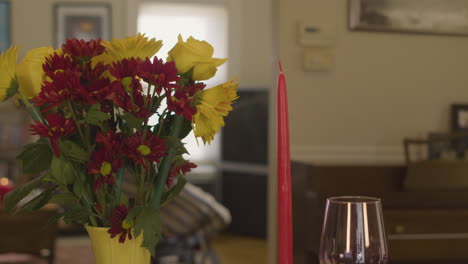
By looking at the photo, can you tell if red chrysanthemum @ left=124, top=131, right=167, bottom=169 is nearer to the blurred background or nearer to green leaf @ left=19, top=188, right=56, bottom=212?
green leaf @ left=19, top=188, right=56, bottom=212

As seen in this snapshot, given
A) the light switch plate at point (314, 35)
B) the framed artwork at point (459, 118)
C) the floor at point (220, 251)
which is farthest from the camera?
the floor at point (220, 251)

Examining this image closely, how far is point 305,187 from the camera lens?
9.71ft

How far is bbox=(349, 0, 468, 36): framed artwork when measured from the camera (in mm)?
3240

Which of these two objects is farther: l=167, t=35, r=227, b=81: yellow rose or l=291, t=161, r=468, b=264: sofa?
l=291, t=161, r=468, b=264: sofa

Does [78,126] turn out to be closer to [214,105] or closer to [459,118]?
[214,105]

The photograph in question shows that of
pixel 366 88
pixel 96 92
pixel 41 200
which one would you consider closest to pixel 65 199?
pixel 41 200

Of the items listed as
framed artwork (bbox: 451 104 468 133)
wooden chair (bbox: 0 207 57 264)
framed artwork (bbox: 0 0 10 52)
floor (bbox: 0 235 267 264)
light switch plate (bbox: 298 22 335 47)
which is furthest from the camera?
framed artwork (bbox: 0 0 10 52)

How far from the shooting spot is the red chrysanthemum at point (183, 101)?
634 mm

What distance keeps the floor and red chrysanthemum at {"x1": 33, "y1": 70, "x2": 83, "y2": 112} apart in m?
4.08

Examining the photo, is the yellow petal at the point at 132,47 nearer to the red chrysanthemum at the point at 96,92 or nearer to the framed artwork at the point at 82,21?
the red chrysanthemum at the point at 96,92

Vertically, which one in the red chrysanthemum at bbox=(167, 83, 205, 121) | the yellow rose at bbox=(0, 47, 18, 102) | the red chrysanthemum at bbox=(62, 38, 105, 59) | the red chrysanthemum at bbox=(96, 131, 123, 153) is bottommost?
the red chrysanthemum at bbox=(96, 131, 123, 153)

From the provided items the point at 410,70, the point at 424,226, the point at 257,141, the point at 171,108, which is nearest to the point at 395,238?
the point at 424,226

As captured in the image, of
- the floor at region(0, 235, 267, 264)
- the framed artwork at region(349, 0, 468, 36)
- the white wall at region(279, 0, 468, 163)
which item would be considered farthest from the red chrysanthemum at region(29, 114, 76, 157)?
the floor at region(0, 235, 267, 264)

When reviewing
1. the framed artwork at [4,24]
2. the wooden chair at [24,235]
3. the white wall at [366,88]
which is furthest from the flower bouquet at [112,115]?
the framed artwork at [4,24]
